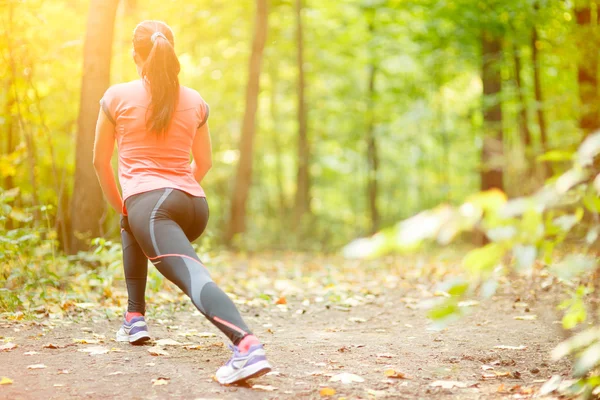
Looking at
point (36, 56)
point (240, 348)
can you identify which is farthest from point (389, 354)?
point (36, 56)

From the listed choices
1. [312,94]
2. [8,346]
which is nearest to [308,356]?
[8,346]

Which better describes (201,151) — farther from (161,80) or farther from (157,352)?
(157,352)

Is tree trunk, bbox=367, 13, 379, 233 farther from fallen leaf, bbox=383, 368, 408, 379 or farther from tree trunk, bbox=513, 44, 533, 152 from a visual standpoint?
fallen leaf, bbox=383, 368, 408, 379

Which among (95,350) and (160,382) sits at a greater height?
(160,382)

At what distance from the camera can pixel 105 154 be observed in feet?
12.5

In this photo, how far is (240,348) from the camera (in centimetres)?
309

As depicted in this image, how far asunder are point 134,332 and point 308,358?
3.90ft

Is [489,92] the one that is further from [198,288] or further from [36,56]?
[198,288]

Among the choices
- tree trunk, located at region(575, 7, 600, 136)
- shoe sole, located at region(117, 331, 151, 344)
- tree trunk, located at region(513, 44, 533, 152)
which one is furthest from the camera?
tree trunk, located at region(513, 44, 533, 152)

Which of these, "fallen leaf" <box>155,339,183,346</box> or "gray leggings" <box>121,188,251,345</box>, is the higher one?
Result: "gray leggings" <box>121,188,251,345</box>

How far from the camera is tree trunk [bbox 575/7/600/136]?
9.52 m

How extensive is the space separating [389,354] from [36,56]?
5276 millimetres

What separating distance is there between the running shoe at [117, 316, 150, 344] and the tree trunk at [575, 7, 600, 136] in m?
7.93

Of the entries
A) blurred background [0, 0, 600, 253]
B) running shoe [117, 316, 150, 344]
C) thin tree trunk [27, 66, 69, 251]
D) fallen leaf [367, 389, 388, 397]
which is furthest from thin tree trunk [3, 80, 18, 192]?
fallen leaf [367, 389, 388, 397]
